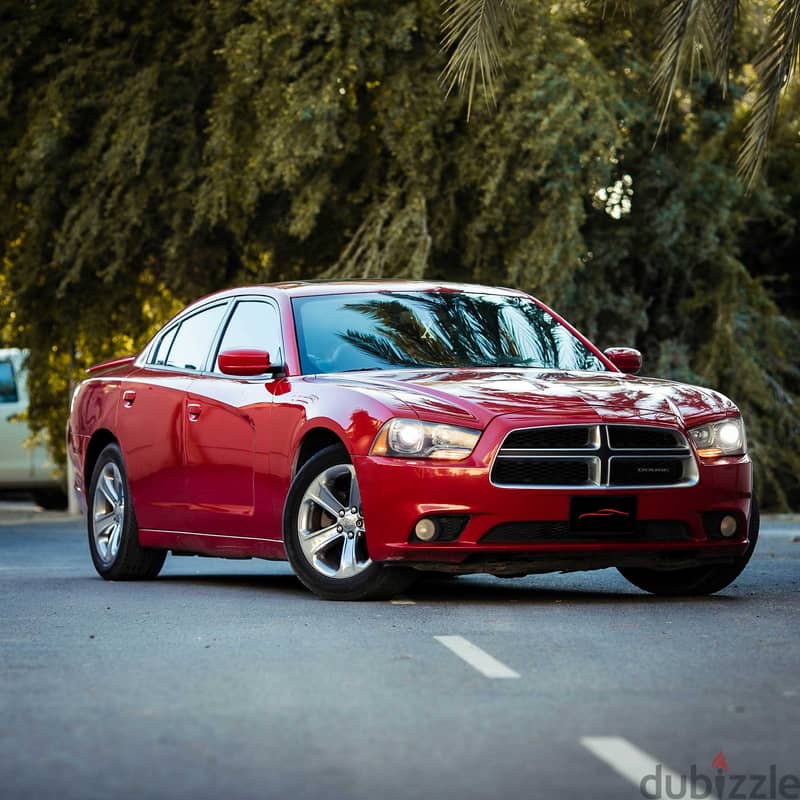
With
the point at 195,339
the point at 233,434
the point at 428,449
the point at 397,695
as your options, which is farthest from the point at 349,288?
the point at 397,695

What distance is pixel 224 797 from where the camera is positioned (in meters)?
4.67

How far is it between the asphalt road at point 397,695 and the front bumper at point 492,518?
239mm

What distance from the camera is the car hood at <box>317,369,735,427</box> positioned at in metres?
9.13

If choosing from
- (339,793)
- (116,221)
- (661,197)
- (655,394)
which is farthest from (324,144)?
(339,793)

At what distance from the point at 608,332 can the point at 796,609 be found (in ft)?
51.9

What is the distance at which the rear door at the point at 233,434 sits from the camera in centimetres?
1017

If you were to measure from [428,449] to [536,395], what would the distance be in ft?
2.07

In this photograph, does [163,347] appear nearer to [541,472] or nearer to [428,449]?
[428,449]

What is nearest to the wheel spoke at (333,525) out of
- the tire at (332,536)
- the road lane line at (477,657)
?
the tire at (332,536)

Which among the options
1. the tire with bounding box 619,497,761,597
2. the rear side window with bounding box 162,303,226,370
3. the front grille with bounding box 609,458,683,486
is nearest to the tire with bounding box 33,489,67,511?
the rear side window with bounding box 162,303,226,370

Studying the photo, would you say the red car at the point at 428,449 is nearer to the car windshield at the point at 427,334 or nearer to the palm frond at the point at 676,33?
the car windshield at the point at 427,334

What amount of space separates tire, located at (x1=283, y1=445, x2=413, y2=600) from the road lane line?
62.4 inches

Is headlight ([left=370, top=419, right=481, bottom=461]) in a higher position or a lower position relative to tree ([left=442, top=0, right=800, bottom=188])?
lower

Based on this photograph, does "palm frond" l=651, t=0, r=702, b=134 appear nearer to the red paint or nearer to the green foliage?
the red paint
